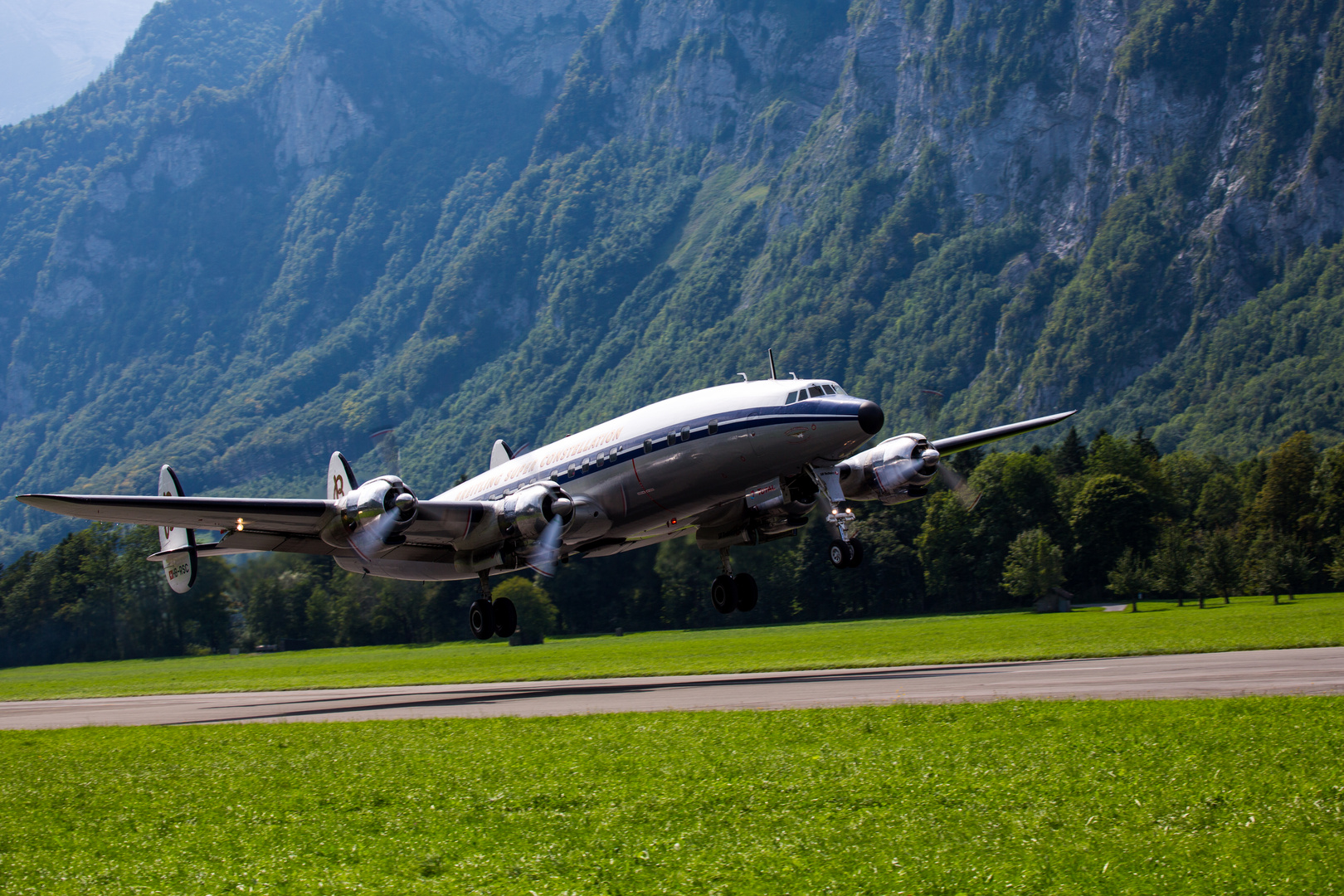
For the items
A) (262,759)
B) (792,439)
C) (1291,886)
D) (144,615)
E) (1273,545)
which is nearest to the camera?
(1291,886)

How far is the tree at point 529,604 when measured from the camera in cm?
8269

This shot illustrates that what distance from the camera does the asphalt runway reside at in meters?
24.2

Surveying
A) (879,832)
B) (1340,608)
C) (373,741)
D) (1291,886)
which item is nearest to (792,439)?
(373,741)

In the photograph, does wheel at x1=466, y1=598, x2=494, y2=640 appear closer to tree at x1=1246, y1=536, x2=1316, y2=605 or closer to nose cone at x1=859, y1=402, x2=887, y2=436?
nose cone at x1=859, y1=402, x2=887, y2=436

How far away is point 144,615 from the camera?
3561 inches

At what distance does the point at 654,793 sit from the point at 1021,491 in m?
93.2

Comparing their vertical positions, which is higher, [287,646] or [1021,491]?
[1021,491]

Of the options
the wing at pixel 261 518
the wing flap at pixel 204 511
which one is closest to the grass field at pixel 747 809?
the wing flap at pixel 204 511

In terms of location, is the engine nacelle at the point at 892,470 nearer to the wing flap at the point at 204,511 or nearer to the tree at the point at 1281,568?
the wing flap at the point at 204,511

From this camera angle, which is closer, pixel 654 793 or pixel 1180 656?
pixel 654 793

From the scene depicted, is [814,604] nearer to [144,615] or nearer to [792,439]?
[144,615]

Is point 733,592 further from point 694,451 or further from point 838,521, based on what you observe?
point 838,521

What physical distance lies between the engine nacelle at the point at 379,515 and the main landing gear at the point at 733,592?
10760 millimetres

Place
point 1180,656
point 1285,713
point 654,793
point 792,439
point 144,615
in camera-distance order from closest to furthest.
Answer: point 654,793 → point 1285,713 → point 792,439 → point 1180,656 → point 144,615
